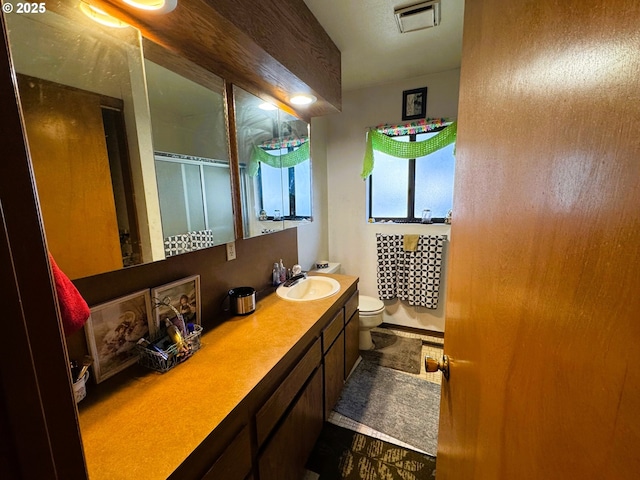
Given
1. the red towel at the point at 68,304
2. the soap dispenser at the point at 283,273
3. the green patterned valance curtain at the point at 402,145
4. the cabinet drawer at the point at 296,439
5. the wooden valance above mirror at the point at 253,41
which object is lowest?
the cabinet drawer at the point at 296,439

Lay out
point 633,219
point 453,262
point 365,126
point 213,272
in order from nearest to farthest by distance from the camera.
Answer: point 633,219 < point 453,262 < point 213,272 < point 365,126

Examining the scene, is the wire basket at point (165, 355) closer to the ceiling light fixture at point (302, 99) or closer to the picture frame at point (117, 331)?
the picture frame at point (117, 331)

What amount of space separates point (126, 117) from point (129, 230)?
0.39 meters

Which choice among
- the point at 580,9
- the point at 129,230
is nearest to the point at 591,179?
the point at 580,9

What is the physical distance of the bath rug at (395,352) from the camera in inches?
93.4

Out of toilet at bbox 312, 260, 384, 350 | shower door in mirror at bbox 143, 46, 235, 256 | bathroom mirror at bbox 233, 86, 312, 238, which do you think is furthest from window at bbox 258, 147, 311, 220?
toilet at bbox 312, 260, 384, 350

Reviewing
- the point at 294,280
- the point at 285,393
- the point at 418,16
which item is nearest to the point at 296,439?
the point at 285,393

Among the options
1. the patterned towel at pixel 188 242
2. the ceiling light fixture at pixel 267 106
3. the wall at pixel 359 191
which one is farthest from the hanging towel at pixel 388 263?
the patterned towel at pixel 188 242

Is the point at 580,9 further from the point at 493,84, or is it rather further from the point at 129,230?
the point at 129,230

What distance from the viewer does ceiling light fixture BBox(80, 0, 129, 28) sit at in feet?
2.64

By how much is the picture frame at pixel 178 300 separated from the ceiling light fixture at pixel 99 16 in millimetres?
935

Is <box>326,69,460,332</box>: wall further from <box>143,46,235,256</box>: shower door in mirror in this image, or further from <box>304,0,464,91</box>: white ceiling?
<box>143,46,235,256</box>: shower door in mirror

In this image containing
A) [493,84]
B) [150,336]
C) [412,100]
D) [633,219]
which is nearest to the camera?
[633,219]

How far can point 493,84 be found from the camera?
1.79 ft
